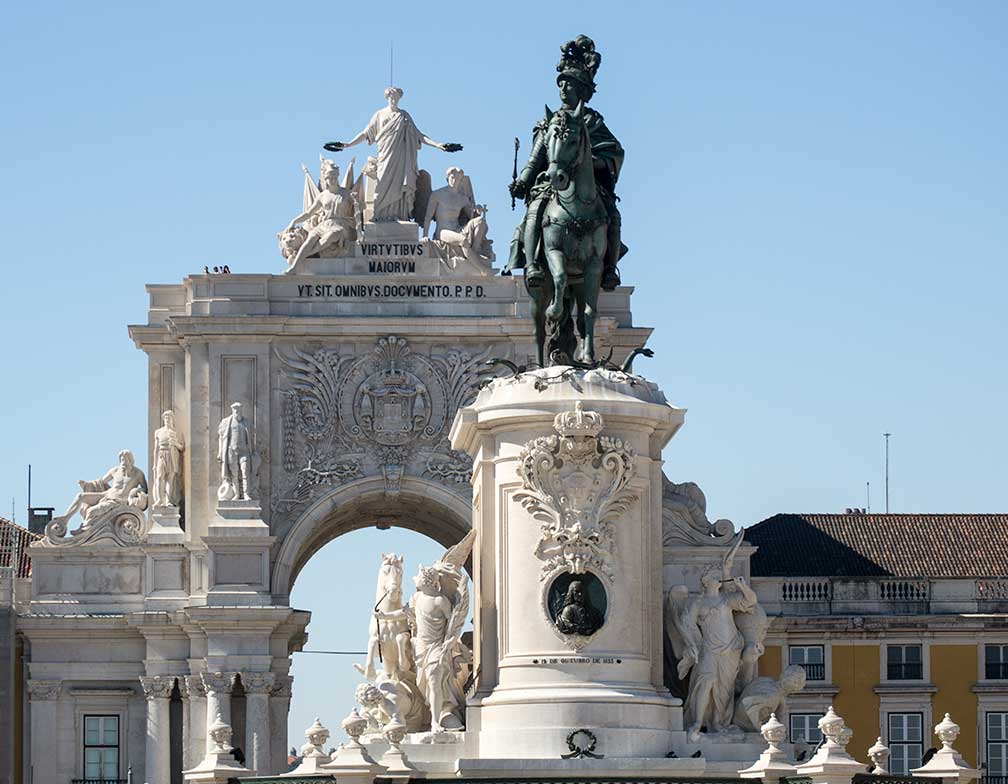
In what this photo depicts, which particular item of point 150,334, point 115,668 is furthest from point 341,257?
point 115,668

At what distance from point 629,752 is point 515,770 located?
1.11 m

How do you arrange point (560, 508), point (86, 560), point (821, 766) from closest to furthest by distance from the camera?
point (821, 766)
point (560, 508)
point (86, 560)

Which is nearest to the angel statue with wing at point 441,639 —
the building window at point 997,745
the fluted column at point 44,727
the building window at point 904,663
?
the fluted column at point 44,727

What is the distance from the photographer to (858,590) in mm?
80875

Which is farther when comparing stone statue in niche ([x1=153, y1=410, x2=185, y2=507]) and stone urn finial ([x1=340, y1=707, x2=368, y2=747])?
stone statue in niche ([x1=153, y1=410, x2=185, y2=507])

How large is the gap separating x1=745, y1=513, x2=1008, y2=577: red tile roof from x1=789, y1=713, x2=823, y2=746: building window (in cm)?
497

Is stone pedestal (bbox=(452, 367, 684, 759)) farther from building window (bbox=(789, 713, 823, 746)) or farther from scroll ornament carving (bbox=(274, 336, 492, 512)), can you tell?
building window (bbox=(789, 713, 823, 746))

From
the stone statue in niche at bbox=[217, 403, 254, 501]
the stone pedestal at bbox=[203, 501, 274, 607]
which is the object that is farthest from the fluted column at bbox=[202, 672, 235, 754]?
the stone statue in niche at bbox=[217, 403, 254, 501]

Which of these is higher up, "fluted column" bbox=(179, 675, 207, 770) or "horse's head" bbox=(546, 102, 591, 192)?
"horse's head" bbox=(546, 102, 591, 192)

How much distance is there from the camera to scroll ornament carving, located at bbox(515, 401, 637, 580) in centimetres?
2789

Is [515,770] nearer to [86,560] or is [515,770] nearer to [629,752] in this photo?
[629,752]

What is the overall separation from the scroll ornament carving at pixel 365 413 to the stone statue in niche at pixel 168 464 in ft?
7.82

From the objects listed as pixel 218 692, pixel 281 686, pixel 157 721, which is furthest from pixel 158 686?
pixel 281 686

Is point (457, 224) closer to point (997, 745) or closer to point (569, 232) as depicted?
point (997, 745)
